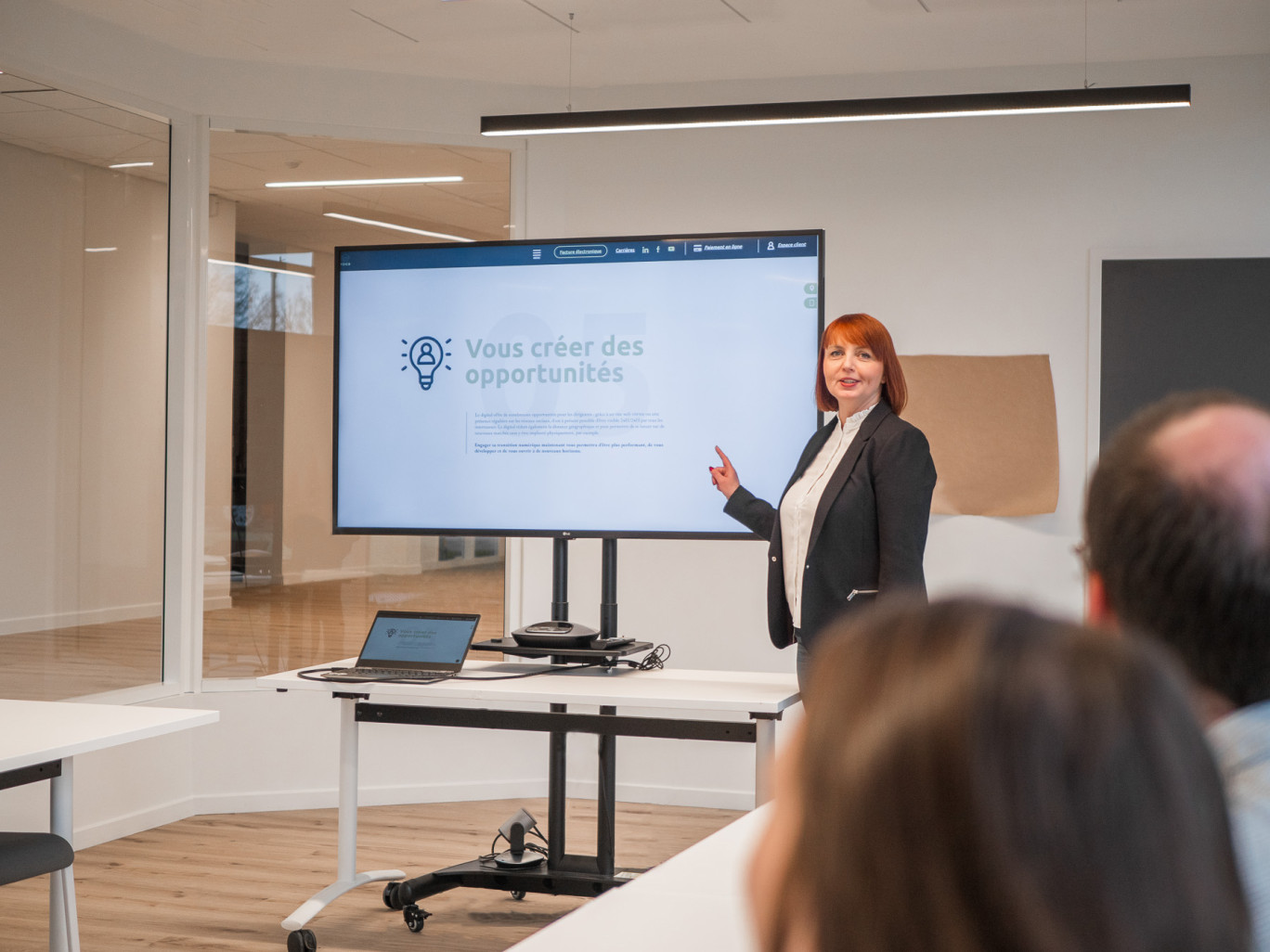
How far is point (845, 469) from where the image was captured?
2.89 metres

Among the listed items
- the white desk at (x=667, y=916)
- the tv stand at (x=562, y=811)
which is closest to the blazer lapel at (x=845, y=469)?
the tv stand at (x=562, y=811)

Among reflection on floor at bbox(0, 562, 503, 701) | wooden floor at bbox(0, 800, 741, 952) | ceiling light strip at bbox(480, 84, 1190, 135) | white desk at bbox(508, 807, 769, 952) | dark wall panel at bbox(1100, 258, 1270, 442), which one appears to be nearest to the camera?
white desk at bbox(508, 807, 769, 952)

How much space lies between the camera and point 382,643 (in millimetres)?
3416

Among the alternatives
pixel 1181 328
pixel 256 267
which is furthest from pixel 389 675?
pixel 1181 328

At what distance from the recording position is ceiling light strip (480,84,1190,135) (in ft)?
12.5

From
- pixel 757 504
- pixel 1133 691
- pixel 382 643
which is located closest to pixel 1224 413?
pixel 1133 691

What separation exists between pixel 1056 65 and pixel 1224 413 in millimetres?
4110

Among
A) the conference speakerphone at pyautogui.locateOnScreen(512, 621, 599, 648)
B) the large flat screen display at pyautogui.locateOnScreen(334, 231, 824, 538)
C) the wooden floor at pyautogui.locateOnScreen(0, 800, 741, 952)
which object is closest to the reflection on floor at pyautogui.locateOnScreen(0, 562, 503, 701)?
the wooden floor at pyautogui.locateOnScreen(0, 800, 741, 952)

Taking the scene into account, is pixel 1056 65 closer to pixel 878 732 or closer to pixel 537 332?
pixel 537 332

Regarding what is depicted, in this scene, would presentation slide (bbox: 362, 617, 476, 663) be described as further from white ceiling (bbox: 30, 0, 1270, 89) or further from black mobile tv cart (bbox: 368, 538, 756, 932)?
white ceiling (bbox: 30, 0, 1270, 89)

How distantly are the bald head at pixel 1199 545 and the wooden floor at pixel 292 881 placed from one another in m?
2.72

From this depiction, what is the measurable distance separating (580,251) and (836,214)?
1.43 meters

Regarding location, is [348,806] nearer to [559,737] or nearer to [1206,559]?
[559,737]

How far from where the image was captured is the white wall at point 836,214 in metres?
4.31
